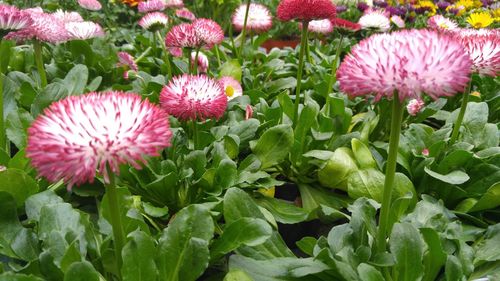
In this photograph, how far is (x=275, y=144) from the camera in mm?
1920

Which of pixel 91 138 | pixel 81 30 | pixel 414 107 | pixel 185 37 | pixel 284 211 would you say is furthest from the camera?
pixel 81 30

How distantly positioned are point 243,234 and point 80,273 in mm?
426

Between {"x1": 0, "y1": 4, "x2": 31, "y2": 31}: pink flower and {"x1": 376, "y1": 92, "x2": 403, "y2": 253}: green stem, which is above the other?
{"x1": 0, "y1": 4, "x2": 31, "y2": 31}: pink flower

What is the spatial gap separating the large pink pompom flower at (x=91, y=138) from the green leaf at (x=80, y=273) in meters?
0.23

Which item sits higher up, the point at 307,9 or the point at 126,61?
the point at 307,9

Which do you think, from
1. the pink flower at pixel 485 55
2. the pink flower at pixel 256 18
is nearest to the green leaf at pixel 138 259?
the pink flower at pixel 485 55

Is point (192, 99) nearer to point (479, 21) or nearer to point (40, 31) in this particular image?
point (40, 31)

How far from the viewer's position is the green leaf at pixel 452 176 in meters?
1.68

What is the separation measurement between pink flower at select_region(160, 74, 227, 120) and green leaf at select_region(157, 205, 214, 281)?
1.47 ft

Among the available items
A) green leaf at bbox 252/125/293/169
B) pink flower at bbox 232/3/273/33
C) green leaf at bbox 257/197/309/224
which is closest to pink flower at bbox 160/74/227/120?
green leaf at bbox 252/125/293/169

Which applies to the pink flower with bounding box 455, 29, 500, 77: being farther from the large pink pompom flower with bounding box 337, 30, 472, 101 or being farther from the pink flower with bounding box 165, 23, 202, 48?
the pink flower with bounding box 165, 23, 202, 48

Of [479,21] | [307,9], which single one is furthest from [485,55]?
[479,21]

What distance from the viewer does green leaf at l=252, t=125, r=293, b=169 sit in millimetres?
1906

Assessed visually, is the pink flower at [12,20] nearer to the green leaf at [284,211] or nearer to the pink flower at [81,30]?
the green leaf at [284,211]
